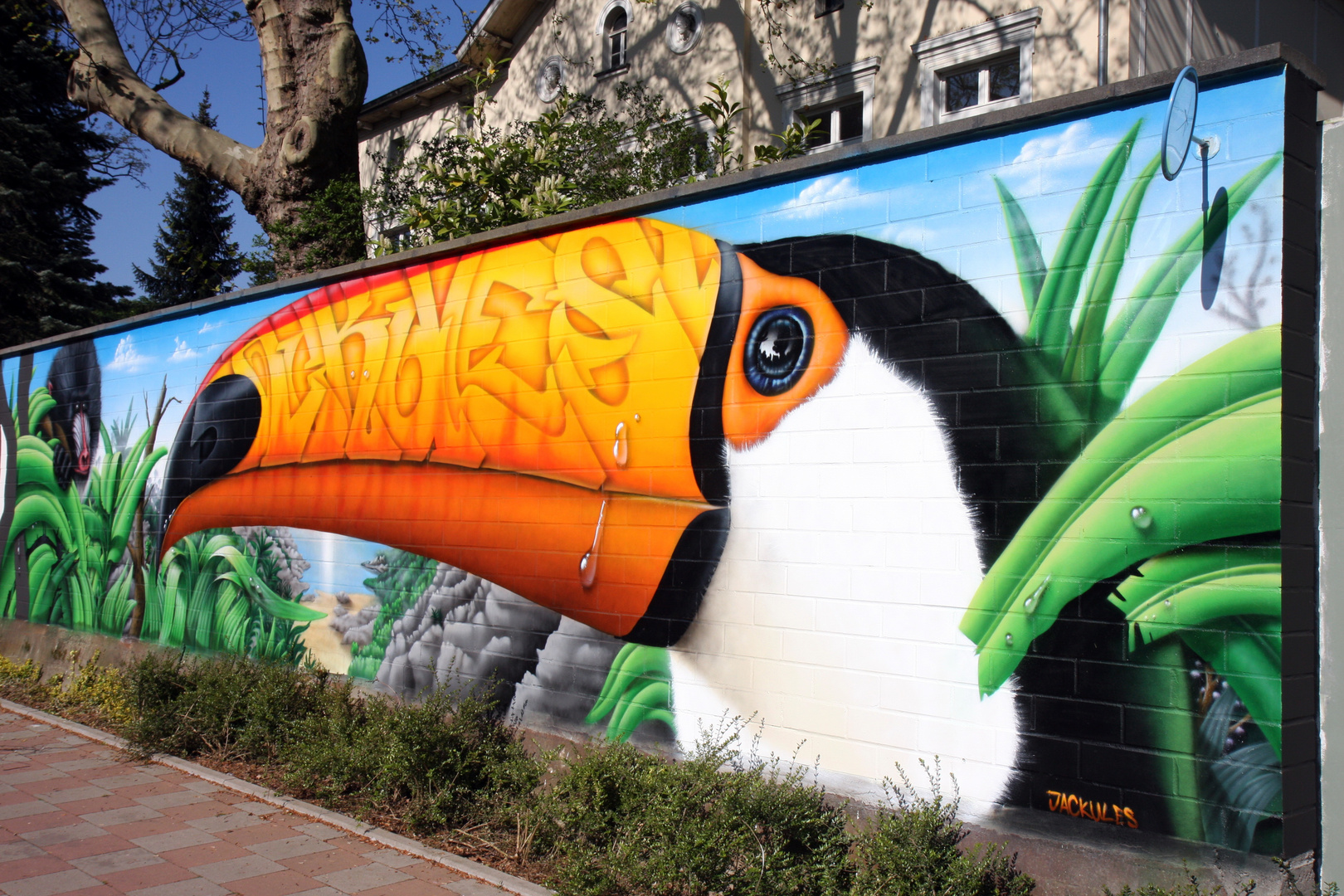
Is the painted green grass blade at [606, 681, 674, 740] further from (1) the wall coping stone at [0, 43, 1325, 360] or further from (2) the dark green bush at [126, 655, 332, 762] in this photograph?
(1) the wall coping stone at [0, 43, 1325, 360]

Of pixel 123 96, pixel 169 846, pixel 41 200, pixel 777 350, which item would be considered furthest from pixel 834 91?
pixel 41 200

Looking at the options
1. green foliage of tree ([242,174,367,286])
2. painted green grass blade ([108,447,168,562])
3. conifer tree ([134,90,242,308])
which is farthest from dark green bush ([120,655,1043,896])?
conifer tree ([134,90,242,308])

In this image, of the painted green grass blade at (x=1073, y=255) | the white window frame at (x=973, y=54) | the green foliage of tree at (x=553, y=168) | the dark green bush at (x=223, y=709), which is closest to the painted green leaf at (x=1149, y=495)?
the painted green grass blade at (x=1073, y=255)

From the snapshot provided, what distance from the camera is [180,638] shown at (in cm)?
885

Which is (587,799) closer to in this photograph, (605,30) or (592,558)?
(592,558)

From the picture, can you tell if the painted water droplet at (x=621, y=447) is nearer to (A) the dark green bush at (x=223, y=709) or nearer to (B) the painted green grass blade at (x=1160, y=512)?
(B) the painted green grass blade at (x=1160, y=512)

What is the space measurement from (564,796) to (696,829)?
1144 mm

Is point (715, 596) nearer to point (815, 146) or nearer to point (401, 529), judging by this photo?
point (401, 529)

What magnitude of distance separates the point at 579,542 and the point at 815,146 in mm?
8401

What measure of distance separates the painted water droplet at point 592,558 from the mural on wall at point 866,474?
18 mm

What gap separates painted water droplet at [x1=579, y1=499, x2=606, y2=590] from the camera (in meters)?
5.70

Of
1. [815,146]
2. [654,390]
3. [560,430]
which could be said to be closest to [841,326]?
[654,390]

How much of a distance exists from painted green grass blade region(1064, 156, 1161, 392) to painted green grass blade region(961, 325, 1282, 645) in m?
0.22

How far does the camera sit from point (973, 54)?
1088 centimetres
